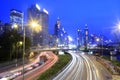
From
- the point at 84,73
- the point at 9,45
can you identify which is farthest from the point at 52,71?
the point at 9,45

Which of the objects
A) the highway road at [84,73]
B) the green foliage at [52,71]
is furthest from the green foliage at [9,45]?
the highway road at [84,73]

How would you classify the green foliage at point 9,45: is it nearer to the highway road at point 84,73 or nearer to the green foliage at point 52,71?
the green foliage at point 52,71

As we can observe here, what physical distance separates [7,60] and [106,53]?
110169mm

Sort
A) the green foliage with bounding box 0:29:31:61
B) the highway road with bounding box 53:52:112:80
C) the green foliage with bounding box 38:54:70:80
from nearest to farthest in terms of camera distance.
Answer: the green foliage with bounding box 38:54:70:80 → the highway road with bounding box 53:52:112:80 → the green foliage with bounding box 0:29:31:61

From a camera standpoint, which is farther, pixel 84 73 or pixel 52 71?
pixel 84 73

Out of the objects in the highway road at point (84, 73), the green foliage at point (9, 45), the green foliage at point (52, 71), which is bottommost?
the highway road at point (84, 73)

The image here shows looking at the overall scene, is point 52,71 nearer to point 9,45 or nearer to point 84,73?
point 84,73

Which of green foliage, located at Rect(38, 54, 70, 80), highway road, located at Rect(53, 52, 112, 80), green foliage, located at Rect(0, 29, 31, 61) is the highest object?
green foliage, located at Rect(0, 29, 31, 61)

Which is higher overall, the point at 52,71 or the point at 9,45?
the point at 9,45

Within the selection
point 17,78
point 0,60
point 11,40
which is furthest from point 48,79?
point 11,40

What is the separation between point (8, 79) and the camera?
5575 cm

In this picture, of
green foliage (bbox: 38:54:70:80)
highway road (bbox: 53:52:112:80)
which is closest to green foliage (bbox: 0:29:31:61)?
green foliage (bbox: 38:54:70:80)

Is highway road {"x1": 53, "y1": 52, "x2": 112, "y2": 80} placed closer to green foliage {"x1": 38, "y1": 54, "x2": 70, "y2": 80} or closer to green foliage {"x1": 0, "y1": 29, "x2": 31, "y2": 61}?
green foliage {"x1": 38, "y1": 54, "x2": 70, "y2": 80}

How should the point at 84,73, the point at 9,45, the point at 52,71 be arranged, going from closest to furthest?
the point at 52,71 < the point at 84,73 < the point at 9,45
